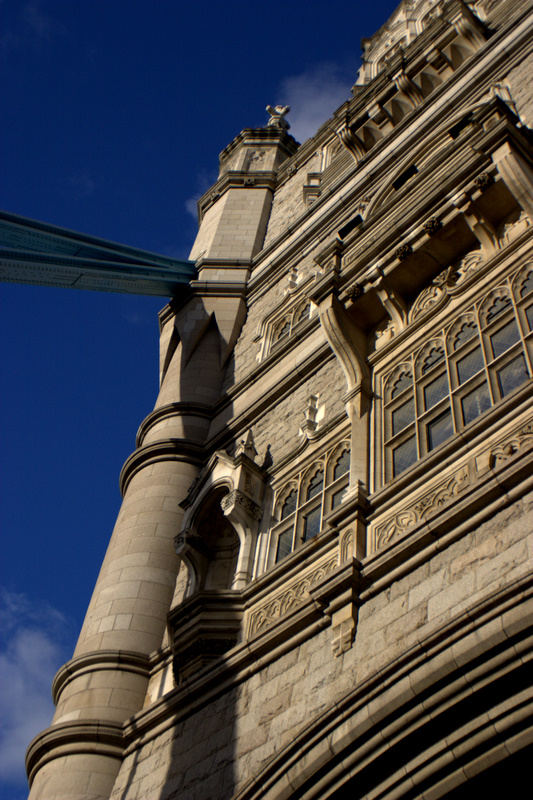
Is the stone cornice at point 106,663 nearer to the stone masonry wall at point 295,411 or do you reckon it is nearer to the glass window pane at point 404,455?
the stone masonry wall at point 295,411

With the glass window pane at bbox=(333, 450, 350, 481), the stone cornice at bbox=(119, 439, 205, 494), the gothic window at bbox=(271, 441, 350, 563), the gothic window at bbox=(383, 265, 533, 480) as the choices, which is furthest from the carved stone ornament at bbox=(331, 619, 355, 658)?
the stone cornice at bbox=(119, 439, 205, 494)

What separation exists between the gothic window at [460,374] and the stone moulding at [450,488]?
65 centimetres

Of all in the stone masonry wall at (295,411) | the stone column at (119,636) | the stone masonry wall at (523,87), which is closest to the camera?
the stone column at (119,636)

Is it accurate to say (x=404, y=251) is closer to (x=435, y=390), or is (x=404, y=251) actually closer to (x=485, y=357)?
(x=435, y=390)

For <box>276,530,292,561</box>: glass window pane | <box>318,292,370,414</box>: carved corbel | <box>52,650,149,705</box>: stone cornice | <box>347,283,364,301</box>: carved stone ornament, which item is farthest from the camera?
<box>347,283,364,301</box>: carved stone ornament

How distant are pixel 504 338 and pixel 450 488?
1.69 meters

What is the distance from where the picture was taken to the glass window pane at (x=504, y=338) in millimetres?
8156

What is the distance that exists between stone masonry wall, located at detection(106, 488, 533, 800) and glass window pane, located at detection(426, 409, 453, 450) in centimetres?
159

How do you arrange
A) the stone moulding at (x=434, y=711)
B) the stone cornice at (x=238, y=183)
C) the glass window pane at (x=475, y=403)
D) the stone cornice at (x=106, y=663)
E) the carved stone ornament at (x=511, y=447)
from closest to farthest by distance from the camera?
the stone moulding at (x=434, y=711) → the carved stone ornament at (x=511, y=447) → the glass window pane at (x=475, y=403) → the stone cornice at (x=106, y=663) → the stone cornice at (x=238, y=183)

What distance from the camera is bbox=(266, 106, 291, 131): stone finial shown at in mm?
25375

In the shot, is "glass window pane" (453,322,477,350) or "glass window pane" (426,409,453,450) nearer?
"glass window pane" (426,409,453,450)

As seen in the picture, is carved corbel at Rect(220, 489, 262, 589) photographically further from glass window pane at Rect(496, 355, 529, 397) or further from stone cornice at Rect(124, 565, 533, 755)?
glass window pane at Rect(496, 355, 529, 397)

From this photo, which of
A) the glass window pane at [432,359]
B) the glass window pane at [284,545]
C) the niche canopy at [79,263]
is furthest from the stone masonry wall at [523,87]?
the niche canopy at [79,263]

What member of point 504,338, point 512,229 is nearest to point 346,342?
point 512,229
